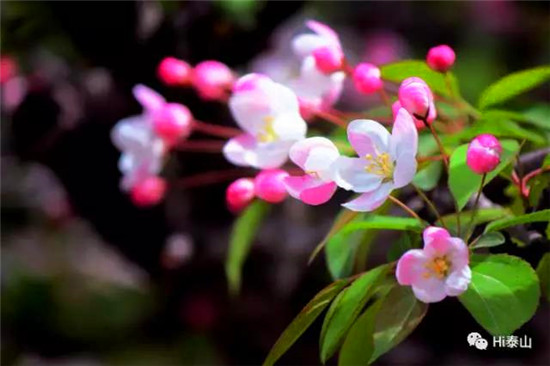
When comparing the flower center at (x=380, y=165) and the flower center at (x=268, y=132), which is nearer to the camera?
the flower center at (x=380, y=165)

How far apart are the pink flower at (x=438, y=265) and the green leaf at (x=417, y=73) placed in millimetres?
209

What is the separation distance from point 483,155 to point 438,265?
0.08m

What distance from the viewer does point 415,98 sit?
0.74m

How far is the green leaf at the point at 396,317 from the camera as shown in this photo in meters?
0.75

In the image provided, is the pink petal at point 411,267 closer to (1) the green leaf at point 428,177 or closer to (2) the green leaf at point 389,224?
(2) the green leaf at point 389,224

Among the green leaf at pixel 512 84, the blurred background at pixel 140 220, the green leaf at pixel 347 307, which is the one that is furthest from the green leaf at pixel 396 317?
the blurred background at pixel 140 220

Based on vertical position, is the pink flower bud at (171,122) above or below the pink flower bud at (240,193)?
below

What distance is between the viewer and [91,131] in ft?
5.10

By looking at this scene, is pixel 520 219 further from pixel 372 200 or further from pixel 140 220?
pixel 140 220

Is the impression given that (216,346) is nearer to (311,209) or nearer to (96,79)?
(311,209)

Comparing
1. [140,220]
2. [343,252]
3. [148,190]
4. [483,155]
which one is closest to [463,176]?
[483,155]

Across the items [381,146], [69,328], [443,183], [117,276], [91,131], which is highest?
[381,146]

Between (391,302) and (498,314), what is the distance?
10 centimetres

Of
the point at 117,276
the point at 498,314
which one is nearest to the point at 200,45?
the point at 498,314
